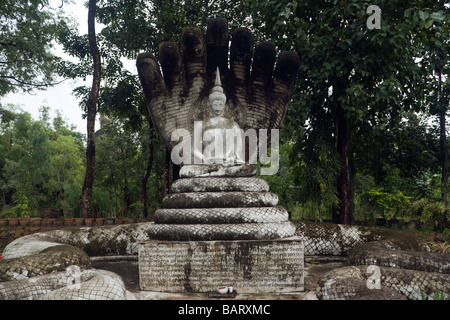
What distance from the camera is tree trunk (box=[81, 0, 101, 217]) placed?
838 cm

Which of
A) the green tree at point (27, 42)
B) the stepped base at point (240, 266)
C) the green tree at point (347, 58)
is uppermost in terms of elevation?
the green tree at point (27, 42)

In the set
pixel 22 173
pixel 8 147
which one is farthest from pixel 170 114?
pixel 8 147

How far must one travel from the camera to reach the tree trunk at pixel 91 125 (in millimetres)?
8375

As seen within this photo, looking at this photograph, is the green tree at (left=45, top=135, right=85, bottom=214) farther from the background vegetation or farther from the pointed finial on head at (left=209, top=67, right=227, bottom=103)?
the pointed finial on head at (left=209, top=67, right=227, bottom=103)

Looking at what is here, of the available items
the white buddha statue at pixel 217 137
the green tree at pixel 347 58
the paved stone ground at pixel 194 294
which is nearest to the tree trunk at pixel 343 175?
the green tree at pixel 347 58

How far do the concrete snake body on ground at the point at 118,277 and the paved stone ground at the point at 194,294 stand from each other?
146 mm

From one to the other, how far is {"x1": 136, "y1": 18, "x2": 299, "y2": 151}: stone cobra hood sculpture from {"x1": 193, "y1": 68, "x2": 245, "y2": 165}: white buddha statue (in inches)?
10.2

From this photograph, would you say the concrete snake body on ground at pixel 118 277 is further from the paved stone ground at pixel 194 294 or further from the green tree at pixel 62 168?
the green tree at pixel 62 168

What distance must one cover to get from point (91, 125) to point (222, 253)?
6.15m

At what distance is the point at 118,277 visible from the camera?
3.29 meters

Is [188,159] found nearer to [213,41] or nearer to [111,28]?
[213,41]

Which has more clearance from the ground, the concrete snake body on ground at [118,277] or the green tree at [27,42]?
the green tree at [27,42]

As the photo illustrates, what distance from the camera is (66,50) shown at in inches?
385

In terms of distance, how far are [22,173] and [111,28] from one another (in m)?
7.76
